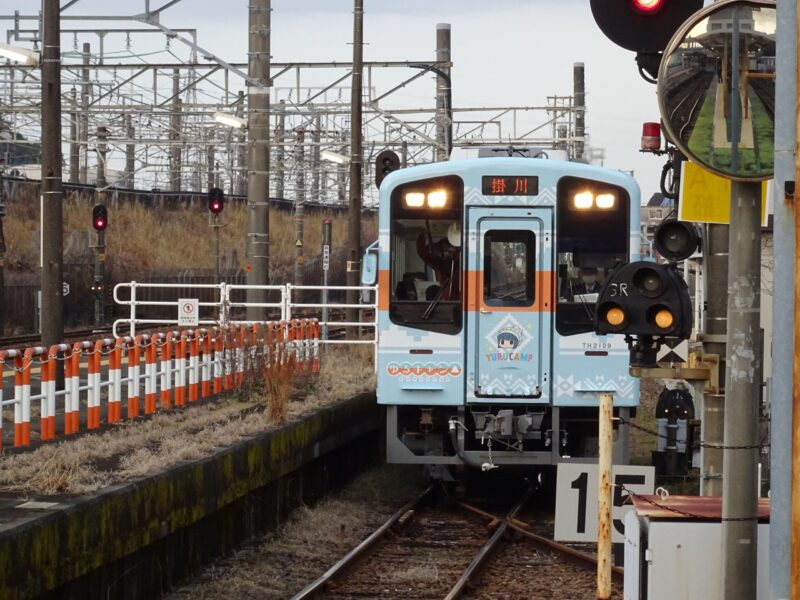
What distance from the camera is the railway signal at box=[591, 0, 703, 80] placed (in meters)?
7.44

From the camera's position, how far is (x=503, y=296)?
543 inches

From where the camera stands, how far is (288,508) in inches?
531

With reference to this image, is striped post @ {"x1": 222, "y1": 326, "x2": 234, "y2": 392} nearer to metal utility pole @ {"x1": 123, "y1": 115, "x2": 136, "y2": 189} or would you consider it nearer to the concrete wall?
the concrete wall

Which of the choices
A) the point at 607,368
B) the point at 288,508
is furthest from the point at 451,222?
the point at 288,508

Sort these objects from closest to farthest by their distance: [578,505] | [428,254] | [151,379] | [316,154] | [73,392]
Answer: [578,505], [73,392], [428,254], [151,379], [316,154]

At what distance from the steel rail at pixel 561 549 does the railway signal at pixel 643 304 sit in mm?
4313

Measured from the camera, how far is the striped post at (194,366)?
15.8 meters

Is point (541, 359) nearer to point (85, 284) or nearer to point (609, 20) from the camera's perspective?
point (609, 20)

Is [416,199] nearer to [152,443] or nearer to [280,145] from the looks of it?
[152,443]

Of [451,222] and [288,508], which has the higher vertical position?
[451,222]

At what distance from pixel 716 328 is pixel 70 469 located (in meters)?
4.29

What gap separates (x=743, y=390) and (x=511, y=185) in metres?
8.21

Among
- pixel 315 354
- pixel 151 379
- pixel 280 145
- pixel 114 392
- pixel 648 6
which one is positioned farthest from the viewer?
pixel 280 145

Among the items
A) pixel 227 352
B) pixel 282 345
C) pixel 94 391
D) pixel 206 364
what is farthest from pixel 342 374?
pixel 94 391
